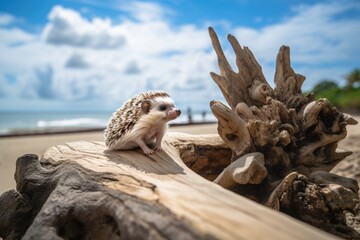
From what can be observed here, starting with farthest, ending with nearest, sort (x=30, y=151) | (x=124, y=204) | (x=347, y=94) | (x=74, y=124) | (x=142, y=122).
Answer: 1. (x=74, y=124)
2. (x=347, y=94)
3. (x=30, y=151)
4. (x=142, y=122)
5. (x=124, y=204)

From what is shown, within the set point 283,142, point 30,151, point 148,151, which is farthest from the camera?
point 30,151

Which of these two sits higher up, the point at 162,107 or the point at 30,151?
the point at 162,107

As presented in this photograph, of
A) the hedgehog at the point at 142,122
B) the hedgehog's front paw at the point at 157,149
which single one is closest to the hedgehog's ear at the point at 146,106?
the hedgehog at the point at 142,122

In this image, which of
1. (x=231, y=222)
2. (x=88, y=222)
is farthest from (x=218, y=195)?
(x=88, y=222)

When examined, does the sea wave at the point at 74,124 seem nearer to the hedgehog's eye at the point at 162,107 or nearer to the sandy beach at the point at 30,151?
the sandy beach at the point at 30,151

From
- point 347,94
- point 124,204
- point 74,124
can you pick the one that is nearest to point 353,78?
point 347,94

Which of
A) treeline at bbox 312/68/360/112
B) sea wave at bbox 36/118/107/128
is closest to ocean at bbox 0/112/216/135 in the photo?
sea wave at bbox 36/118/107/128

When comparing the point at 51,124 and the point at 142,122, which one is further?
the point at 51,124

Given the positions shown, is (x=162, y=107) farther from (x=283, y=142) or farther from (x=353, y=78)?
(x=353, y=78)
